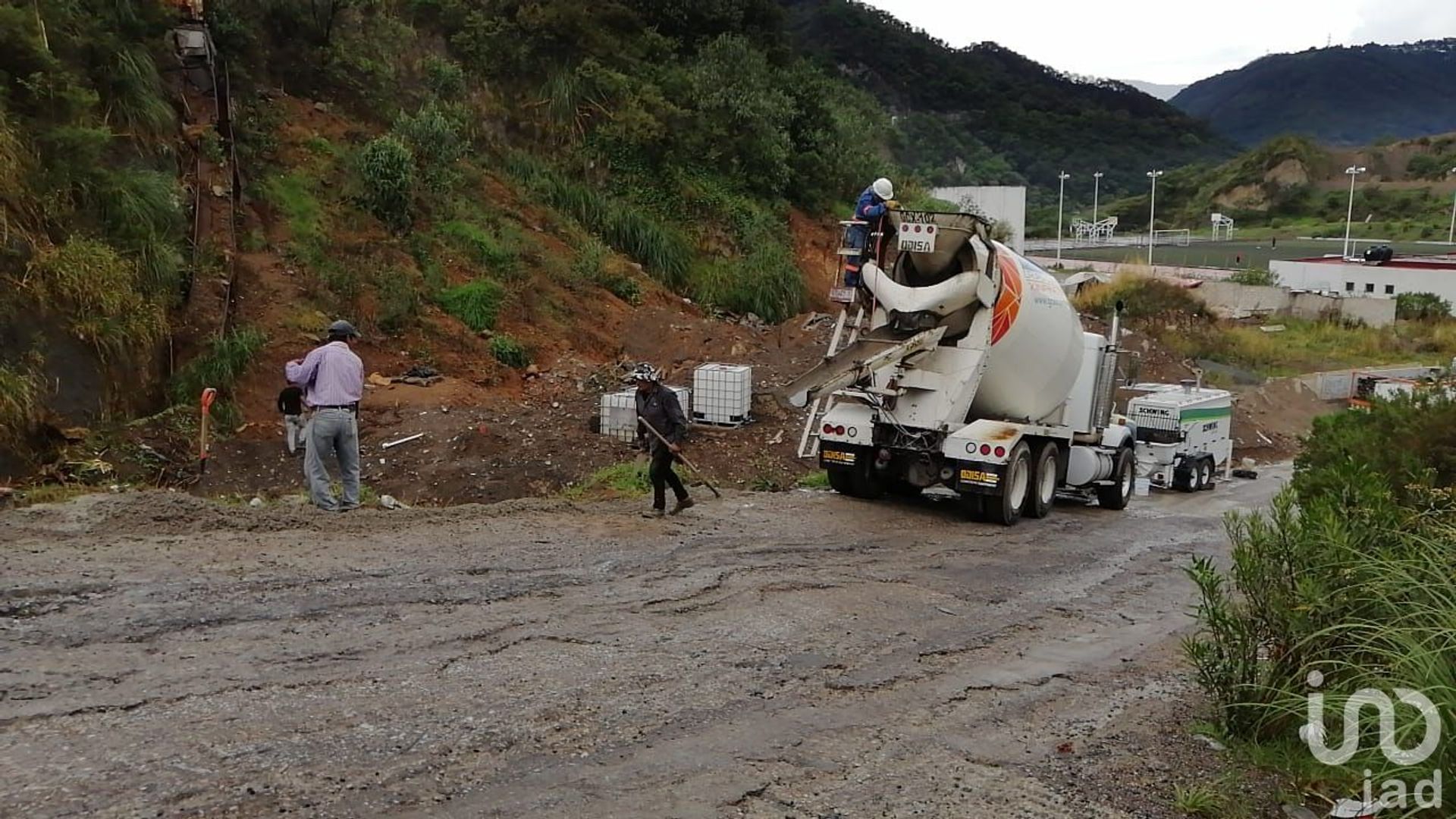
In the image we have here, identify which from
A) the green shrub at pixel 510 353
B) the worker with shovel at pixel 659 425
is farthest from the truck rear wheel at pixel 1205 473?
the worker with shovel at pixel 659 425

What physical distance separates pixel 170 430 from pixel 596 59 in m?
15.1

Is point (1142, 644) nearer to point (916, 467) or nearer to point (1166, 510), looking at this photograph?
point (916, 467)

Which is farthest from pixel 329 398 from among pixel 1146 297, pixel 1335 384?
pixel 1146 297

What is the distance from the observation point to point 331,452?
1012 cm

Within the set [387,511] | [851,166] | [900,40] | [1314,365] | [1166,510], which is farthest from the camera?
[900,40]

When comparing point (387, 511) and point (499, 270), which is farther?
point (499, 270)

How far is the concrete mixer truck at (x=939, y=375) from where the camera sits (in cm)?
1208

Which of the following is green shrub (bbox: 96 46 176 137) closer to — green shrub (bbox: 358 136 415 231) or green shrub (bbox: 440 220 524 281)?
green shrub (bbox: 358 136 415 231)

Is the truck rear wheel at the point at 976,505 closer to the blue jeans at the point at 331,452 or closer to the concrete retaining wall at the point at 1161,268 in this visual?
the blue jeans at the point at 331,452

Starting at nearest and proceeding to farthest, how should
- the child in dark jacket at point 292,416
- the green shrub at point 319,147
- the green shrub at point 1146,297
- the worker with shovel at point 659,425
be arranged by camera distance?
the worker with shovel at point 659,425
the child in dark jacket at point 292,416
the green shrub at point 319,147
the green shrub at point 1146,297

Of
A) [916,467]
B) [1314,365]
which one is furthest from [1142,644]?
[1314,365]

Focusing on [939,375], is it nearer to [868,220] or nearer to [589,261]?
[868,220]

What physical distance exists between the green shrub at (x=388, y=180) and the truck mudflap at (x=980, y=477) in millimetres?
11384

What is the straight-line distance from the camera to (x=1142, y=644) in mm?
7867
